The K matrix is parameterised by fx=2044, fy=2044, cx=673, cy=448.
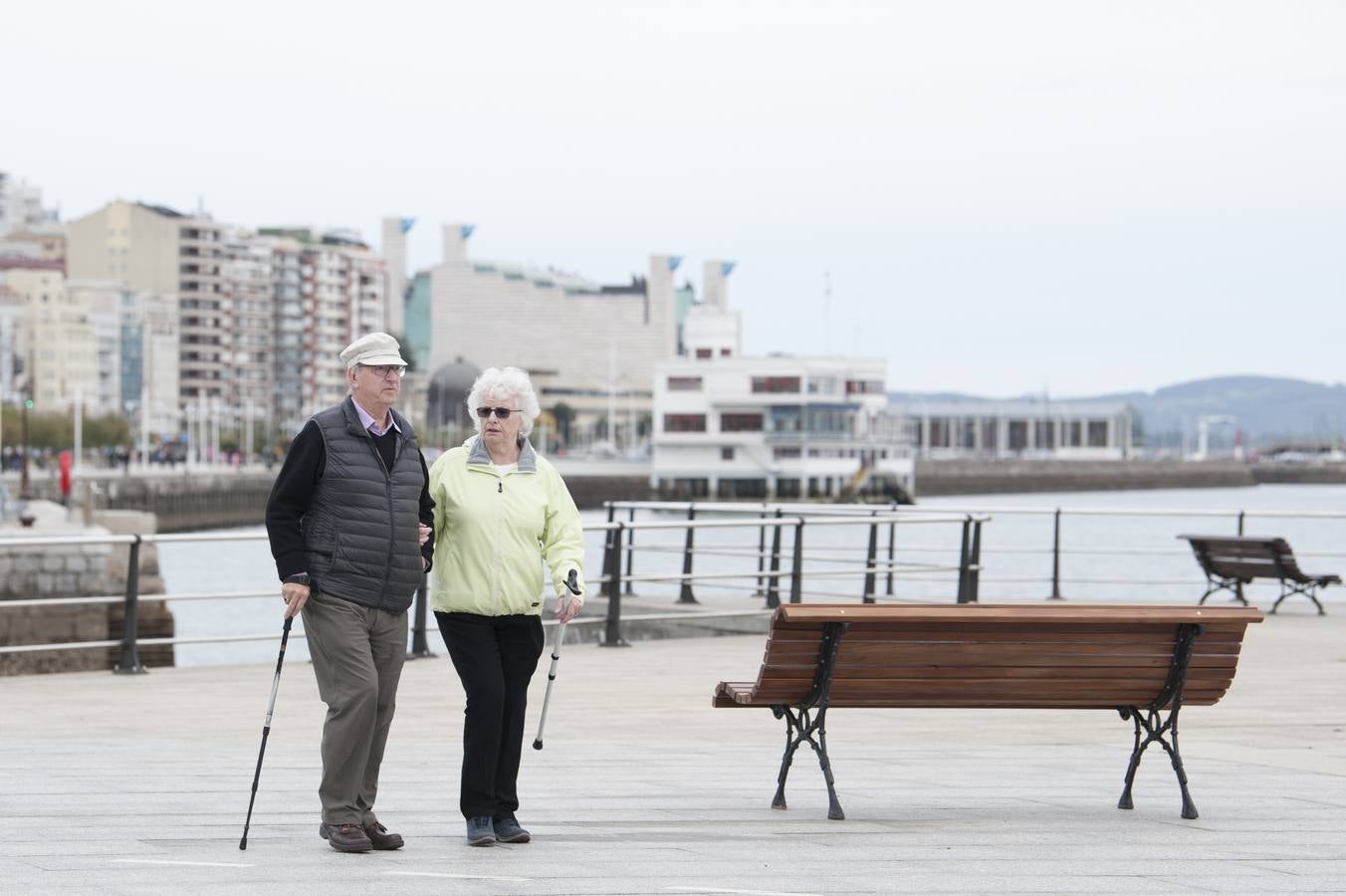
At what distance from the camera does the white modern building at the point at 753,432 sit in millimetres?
130000

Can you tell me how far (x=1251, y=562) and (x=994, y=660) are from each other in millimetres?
12480

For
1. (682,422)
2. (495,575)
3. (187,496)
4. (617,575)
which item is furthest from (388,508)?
(682,422)

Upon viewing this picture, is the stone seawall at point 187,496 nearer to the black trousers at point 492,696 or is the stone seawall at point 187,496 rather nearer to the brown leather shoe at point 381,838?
the black trousers at point 492,696

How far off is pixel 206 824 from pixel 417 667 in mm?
6916

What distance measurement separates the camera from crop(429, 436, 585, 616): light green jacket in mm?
7312

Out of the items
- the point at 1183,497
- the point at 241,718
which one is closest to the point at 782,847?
the point at 241,718

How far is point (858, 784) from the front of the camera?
8828 millimetres

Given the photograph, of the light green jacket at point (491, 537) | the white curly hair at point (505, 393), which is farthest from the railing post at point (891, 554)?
the white curly hair at point (505, 393)

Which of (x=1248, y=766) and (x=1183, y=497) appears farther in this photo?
(x=1183, y=497)

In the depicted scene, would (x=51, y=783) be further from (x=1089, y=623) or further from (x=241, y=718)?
(x=1089, y=623)

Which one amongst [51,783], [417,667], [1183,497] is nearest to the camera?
[51,783]

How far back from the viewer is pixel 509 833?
23.7 ft

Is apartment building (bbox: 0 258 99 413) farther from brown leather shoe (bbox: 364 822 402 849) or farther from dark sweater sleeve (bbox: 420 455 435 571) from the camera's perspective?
brown leather shoe (bbox: 364 822 402 849)

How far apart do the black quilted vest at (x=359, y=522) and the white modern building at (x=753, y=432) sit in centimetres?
12193
